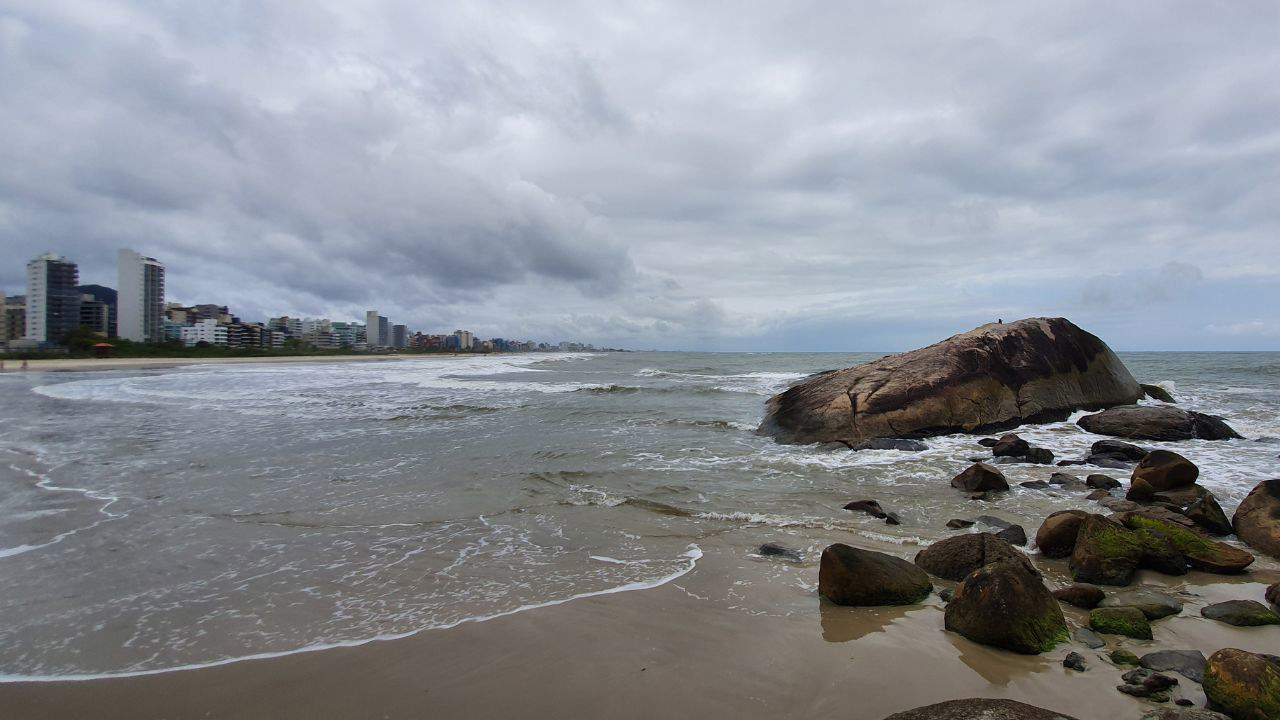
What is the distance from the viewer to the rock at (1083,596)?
4625 mm

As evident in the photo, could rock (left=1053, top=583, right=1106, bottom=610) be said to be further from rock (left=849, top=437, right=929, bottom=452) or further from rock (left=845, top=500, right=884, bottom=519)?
rock (left=849, top=437, right=929, bottom=452)

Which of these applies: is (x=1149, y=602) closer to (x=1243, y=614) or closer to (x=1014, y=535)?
(x=1243, y=614)

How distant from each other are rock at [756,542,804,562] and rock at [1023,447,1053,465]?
23.4 feet

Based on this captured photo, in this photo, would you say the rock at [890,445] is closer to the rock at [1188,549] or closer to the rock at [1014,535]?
the rock at [1014,535]

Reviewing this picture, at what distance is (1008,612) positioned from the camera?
13.0ft

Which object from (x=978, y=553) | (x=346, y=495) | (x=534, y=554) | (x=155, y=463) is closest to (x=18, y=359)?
(x=155, y=463)

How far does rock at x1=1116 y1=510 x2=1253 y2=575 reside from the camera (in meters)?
5.34

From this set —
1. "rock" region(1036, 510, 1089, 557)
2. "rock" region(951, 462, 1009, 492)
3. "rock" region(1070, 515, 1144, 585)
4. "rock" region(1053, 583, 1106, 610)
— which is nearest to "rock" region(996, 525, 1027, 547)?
"rock" region(1036, 510, 1089, 557)

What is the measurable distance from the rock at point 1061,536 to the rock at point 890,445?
18.2ft

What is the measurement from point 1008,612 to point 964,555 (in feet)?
4.30

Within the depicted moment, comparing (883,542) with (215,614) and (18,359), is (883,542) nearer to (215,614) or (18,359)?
(215,614)

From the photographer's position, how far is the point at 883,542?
20.8 feet

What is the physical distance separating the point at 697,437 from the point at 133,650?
10.8 m

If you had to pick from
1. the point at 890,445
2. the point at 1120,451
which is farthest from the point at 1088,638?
the point at 1120,451
